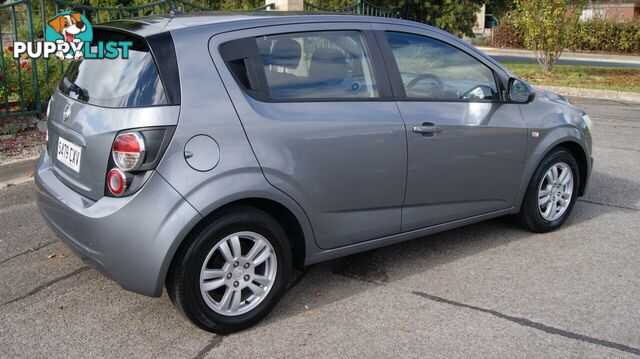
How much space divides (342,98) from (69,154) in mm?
1568

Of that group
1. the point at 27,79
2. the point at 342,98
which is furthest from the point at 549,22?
the point at 342,98

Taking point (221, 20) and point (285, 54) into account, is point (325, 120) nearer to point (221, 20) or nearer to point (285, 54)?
point (285, 54)

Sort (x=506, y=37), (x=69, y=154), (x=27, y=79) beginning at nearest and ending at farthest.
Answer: (x=69, y=154) < (x=27, y=79) < (x=506, y=37)

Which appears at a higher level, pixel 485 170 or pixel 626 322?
pixel 485 170

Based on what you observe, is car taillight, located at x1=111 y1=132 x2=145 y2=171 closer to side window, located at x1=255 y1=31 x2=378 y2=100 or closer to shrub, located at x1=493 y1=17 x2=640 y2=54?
side window, located at x1=255 y1=31 x2=378 y2=100

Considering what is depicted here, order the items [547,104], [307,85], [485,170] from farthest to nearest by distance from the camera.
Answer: [547,104], [485,170], [307,85]

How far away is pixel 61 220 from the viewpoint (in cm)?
342

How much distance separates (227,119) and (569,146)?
3.02 metres

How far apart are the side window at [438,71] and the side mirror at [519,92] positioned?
14 centimetres

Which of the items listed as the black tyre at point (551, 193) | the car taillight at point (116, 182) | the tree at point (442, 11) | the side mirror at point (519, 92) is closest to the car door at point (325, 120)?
the car taillight at point (116, 182)

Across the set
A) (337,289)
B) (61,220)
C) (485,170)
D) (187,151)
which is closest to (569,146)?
(485,170)

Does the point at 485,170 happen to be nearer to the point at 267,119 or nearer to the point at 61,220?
the point at 267,119

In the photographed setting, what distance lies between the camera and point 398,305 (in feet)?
12.0

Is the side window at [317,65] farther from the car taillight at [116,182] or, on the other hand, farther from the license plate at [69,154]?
the license plate at [69,154]
